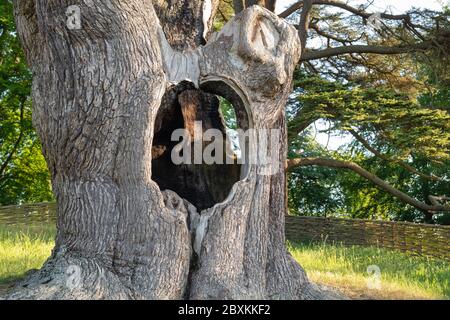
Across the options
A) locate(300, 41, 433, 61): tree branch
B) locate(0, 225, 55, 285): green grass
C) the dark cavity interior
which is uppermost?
locate(300, 41, 433, 61): tree branch

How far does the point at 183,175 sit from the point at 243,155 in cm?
99

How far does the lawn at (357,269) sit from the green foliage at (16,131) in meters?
9.99

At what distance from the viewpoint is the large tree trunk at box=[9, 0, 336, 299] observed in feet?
15.9

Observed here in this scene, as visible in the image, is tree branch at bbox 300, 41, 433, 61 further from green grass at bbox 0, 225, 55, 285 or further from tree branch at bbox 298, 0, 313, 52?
green grass at bbox 0, 225, 55, 285

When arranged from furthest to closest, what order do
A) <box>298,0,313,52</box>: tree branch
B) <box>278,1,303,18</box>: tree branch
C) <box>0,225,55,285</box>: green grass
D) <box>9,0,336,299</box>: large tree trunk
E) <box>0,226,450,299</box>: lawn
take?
<box>278,1,303,18</box>: tree branch < <box>298,0,313,52</box>: tree branch < <box>0,225,55,285</box>: green grass < <box>0,226,450,299</box>: lawn < <box>9,0,336,299</box>: large tree trunk

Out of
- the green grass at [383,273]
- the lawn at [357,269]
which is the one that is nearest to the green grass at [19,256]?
the lawn at [357,269]

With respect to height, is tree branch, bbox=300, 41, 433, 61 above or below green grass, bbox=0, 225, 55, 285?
above

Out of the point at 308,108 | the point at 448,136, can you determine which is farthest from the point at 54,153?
the point at 448,136

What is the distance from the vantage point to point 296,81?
13.2m

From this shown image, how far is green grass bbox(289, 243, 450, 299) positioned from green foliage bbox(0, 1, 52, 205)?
517 inches

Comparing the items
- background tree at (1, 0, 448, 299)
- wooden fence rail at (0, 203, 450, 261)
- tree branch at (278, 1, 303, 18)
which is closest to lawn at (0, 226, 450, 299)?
wooden fence rail at (0, 203, 450, 261)

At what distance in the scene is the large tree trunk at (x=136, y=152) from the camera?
4832 millimetres
